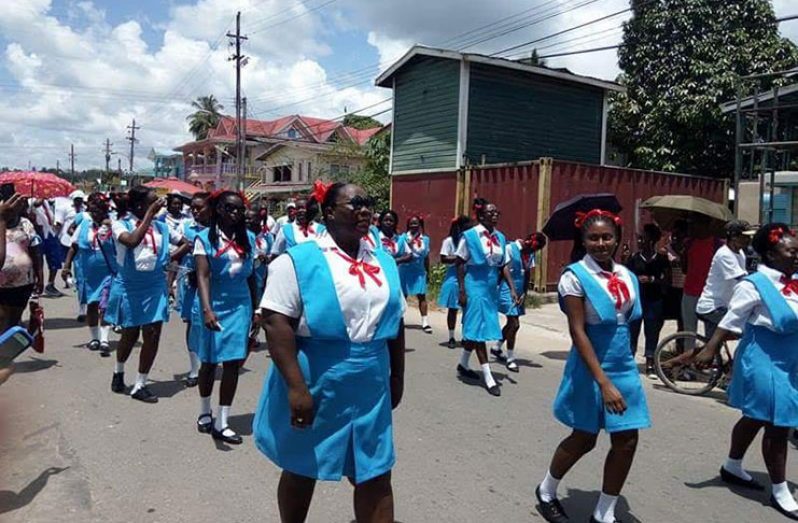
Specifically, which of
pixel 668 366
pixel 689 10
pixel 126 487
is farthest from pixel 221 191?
pixel 689 10

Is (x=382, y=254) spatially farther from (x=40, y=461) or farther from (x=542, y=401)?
(x=542, y=401)

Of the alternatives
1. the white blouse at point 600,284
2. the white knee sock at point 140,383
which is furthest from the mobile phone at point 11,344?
the white blouse at point 600,284

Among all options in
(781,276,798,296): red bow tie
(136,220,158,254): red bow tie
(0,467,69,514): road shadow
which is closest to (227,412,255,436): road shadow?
(0,467,69,514): road shadow

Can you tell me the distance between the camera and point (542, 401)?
6.53m

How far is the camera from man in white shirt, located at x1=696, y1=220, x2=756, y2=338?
6539mm

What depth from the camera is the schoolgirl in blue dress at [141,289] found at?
6.17 meters

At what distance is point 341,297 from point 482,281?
4179 mm

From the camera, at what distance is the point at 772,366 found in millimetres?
4043

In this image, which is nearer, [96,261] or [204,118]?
[96,261]

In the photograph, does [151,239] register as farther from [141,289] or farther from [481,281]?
[481,281]

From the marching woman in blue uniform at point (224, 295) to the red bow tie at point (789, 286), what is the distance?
11.8 feet

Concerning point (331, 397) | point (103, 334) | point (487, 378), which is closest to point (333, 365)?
point (331, 397)

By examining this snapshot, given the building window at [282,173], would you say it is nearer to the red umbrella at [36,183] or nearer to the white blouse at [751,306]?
the red umbrella at [36,183]

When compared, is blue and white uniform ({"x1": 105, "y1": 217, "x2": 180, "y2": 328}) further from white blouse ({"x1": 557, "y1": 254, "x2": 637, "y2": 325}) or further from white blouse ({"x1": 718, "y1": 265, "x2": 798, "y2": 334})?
white blouse ({"x1": 718, "y1": 265, "x2": 798, "y2": 334})
